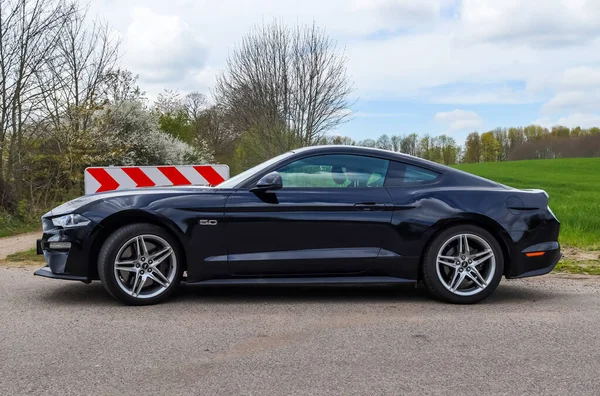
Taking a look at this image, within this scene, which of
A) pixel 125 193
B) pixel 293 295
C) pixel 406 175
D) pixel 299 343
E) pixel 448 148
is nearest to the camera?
pixel 299 343

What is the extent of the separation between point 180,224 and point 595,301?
3771 mm

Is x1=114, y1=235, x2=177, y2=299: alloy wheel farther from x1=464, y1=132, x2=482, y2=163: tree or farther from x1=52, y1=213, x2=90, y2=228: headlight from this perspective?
x1=464, y1=132, x2=482, y2=163: tree

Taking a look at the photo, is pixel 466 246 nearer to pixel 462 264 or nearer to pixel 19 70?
pixel 462 264

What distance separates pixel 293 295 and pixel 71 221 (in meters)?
2.14

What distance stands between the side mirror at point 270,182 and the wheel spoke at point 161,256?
0.95 m

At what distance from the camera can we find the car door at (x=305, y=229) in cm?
546

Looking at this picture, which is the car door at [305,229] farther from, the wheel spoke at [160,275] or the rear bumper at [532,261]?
the rear bumper at [532,261]

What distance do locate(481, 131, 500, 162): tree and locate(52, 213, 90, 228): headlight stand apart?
102626 millimetres

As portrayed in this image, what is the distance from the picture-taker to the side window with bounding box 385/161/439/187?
5.75 meters

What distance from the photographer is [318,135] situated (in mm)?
31984

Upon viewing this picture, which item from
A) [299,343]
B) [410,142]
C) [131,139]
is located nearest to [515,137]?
[410,142]

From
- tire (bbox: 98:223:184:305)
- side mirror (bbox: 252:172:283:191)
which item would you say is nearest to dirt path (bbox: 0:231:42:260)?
tire (bbox: 98:223:184:305)

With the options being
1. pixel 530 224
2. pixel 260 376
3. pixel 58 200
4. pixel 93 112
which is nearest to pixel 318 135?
pixel 93 112

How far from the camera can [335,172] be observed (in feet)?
18.8
